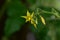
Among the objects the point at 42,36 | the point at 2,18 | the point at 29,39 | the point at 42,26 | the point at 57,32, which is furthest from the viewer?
the point at 29,39

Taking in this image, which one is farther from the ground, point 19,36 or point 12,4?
point 12,4

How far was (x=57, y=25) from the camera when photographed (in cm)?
126

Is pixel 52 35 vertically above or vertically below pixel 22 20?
below

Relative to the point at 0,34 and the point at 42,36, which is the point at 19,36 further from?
the point at 42,36

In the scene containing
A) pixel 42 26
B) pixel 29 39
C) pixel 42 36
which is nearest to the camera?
pixel 42 26

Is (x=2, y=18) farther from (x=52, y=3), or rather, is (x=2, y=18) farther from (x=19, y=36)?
(x=52, y=3)

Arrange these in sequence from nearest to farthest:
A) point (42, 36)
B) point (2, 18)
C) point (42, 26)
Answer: point (42, 26) < point (42, 36) < point (2, 18)

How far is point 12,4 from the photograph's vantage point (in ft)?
4.58

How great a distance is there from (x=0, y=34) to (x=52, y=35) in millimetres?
405

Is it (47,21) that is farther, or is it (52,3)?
Result: (52,3)

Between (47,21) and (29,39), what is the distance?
0.58 metres

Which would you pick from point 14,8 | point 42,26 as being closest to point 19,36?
point 14,8

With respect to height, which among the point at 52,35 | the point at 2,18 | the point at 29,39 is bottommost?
the point at 29,39

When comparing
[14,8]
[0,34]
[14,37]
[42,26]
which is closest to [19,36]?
[14,37]
